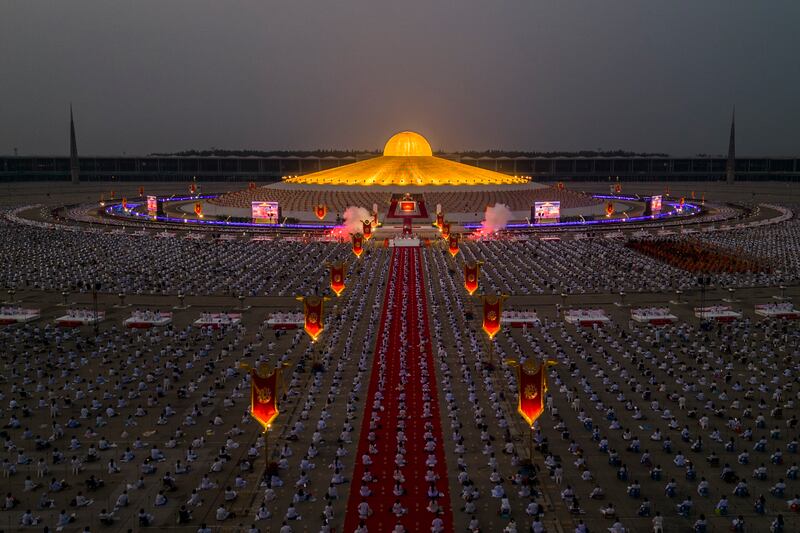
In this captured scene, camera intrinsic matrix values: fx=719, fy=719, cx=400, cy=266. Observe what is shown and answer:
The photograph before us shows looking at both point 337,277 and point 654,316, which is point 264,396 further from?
point 654,316

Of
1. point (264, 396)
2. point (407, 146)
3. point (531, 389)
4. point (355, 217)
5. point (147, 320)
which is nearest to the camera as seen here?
point (264, 396)

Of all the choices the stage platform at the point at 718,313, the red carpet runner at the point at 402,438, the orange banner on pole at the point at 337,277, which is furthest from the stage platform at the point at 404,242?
the stage platform at the point at 718,313

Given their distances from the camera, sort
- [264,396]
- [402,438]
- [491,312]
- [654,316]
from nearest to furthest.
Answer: [264,396] → [402,438] → [491,312] → [654,316]

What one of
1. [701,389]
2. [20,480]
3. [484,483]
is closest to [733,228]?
[701,389]

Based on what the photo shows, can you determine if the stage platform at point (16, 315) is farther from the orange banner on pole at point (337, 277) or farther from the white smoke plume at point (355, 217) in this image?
the white smoke plume at point (355, 217)

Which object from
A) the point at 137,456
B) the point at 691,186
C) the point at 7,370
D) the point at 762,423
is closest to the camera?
the point at 137,456

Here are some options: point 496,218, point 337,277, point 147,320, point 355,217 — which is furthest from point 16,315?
point 496,218

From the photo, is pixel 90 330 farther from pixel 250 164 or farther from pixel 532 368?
pixel 250 164
